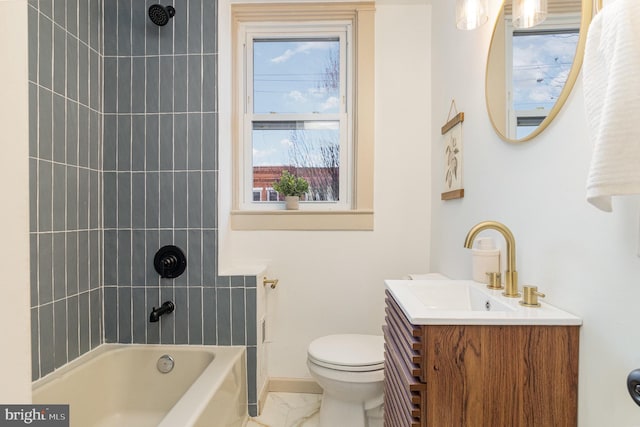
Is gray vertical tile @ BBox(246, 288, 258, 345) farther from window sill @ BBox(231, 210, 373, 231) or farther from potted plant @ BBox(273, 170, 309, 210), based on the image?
potted plant @ BBox(273, 170, 309, 210)

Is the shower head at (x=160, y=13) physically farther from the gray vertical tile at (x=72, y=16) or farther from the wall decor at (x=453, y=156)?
the wall decor at (x=453, y=156)

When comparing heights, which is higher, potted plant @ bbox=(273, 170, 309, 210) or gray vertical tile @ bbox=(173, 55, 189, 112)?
gray vertical tile @ bbox=(173, 55, 189, 112)

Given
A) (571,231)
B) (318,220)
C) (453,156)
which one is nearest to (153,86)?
(318,220)

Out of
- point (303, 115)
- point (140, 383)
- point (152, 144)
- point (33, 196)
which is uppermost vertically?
point (303, 115)

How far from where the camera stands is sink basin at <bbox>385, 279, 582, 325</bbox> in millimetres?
832

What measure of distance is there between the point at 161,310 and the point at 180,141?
944 mm

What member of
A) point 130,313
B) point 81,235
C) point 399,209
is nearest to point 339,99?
point 399,209

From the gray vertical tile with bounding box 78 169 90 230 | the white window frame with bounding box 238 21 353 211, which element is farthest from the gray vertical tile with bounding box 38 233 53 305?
the white window frame with bounding box 238 21 353 211

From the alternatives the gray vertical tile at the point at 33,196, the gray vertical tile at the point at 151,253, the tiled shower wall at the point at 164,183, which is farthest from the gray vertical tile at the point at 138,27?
the gray vertical tile at the point at 151,253

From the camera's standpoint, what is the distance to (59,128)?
5.13ft

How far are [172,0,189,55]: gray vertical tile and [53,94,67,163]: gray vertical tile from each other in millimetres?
646

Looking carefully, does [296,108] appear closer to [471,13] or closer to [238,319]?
[471,13]

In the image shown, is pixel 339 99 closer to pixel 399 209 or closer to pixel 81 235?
pixel 399 209

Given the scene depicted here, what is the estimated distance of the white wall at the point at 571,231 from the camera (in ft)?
2.33
